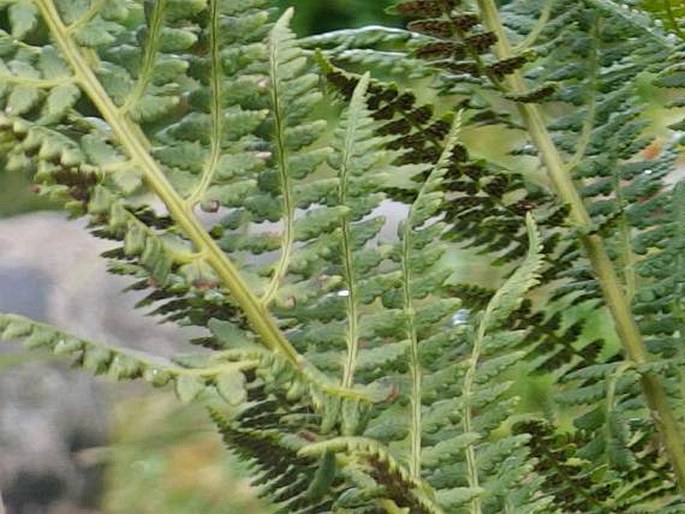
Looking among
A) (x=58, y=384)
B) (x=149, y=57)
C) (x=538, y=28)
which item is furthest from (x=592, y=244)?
(x=58, y=384)

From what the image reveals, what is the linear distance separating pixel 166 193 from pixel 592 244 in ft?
0.58

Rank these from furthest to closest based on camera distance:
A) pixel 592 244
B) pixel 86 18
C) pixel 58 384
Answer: pixel 58 384
pixel 592 244
pixel 86 18

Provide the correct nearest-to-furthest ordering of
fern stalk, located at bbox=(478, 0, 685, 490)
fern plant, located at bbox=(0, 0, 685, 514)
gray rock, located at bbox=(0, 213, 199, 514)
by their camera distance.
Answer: fern plant, located at bbox=(0, 0, 685, 514)
fern stalk, located at bbox=(478, 0, 685, 490)
gray rock, located at bbox=(0, 213, 199, 514)

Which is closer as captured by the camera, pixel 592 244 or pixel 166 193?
pixel 166 193

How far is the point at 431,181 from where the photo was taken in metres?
0.33

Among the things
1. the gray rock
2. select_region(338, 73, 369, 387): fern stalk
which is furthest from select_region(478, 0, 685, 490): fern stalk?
the gray rock

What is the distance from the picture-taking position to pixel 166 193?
304mm

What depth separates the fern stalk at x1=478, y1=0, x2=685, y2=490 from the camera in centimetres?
40

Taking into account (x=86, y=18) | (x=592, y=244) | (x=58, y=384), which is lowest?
(x=58, y=384)

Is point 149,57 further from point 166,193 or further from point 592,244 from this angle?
point 592,244

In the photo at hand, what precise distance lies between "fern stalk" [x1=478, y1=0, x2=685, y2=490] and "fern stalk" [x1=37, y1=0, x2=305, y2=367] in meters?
0.15

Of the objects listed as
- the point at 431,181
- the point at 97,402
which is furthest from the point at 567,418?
the point at 431,181

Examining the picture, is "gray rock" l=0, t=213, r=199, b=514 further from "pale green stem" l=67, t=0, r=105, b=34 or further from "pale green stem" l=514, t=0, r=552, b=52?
"pale green stem" l=67, t=0, r=105, b=34

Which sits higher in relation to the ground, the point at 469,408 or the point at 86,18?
the point at 86,18
